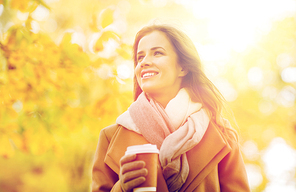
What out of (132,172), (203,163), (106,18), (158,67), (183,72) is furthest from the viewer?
(106,18)

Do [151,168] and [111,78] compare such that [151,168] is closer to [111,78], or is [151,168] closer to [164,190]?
[164,190]

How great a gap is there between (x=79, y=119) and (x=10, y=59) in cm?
103

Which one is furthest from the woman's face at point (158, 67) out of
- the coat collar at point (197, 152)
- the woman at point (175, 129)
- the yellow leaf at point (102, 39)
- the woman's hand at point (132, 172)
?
the yellow leaf at point (102, 39)

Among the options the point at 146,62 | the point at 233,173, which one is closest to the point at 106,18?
the point at 146,62

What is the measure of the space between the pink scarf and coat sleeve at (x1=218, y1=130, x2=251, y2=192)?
0.31 meters

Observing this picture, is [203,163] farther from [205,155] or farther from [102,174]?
[102,174]

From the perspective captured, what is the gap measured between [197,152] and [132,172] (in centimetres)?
64

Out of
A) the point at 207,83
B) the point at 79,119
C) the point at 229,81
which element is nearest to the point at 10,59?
the point at 79,119

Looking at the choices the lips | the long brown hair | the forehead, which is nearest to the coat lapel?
the long brown hair

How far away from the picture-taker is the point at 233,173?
1643 millimetres

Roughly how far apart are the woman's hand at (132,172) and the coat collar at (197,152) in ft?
1.30

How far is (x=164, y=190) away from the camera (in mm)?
1391

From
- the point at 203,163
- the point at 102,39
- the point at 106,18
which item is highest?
the point at 106,18

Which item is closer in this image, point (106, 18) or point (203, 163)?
point (203, 163)
